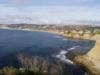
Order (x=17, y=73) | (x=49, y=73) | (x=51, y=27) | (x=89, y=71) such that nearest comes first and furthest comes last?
(x=17, y=73) → (x=49, y=73) → (x=89, y=71) → (x=51, y=27)

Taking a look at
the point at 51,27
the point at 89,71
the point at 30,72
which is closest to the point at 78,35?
the point at 51,27

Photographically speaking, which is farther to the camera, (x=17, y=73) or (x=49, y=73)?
(x=49, y=73)

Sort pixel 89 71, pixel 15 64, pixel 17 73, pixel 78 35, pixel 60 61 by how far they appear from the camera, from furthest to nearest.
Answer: pixel 78 35
pixel 60 61
pixel 15 64
pixel 89 71
pixel 17 73

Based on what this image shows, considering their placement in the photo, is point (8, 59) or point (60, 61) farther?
point (8, 59)

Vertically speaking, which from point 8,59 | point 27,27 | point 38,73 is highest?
point 38,73

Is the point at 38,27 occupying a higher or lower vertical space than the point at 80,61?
lower

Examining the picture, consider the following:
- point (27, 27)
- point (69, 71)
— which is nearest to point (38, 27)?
point (27, 27)

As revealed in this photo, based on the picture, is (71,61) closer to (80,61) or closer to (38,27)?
(80,61)

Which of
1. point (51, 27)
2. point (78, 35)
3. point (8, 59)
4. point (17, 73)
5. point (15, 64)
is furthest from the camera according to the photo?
point (51, 27)

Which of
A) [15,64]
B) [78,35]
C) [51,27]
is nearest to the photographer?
[15,64]

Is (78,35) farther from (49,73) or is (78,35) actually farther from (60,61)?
(49,73)
